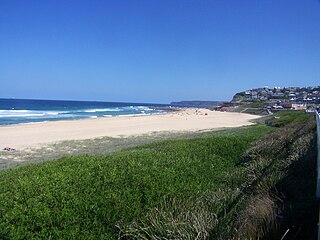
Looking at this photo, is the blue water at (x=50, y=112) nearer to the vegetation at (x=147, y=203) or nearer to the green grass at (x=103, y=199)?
the green grass at (x=103, y=199)

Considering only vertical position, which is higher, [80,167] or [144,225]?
[80,167]

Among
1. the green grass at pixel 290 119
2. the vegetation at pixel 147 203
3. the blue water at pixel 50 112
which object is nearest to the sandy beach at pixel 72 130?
the blue water at pixel 50 112

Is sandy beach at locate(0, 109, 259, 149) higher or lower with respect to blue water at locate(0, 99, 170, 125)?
lower

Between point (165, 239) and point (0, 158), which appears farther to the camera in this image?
point (0, 158)

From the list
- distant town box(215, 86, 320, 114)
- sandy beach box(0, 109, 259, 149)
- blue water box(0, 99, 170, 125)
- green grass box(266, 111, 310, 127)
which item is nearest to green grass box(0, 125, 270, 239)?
distant town box(215, 86, 320, 114)

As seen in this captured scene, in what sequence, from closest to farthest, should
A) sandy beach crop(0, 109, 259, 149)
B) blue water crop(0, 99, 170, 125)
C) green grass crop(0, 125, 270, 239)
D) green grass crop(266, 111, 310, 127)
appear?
green grass crop(0, 125, 270, 239) → green grass crop(266, 111, 310, 127) → sandy beach crop(0, 109, 259, 149) → blue water crop(0, 99, 170, 125)

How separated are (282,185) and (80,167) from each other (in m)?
3.67

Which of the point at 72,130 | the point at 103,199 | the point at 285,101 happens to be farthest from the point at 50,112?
the point at 103,199

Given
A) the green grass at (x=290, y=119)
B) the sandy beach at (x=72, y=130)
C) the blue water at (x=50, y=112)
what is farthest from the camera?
the blue water at (x=50, y=112)

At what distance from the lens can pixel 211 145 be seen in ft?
35.2

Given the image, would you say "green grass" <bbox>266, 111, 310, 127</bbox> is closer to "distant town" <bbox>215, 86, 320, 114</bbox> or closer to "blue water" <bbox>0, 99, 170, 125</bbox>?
"distant town" <bbox>215, 86, 320, 114</bbox>

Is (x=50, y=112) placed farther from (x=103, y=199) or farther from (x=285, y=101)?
(x=103, y=199)

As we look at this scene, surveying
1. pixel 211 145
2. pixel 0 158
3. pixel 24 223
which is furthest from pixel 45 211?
pixel 0 158

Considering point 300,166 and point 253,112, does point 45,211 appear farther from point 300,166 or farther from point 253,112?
point 253,112
